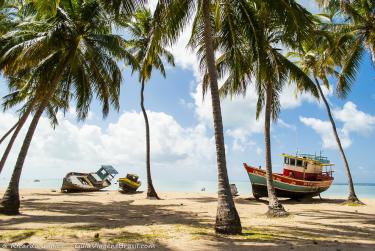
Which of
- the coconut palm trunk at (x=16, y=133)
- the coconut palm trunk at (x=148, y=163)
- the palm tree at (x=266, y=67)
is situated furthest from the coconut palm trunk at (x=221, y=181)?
the coconut palm trunk at (x=148, y=163)

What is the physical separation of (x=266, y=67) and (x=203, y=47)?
2678 millimetres

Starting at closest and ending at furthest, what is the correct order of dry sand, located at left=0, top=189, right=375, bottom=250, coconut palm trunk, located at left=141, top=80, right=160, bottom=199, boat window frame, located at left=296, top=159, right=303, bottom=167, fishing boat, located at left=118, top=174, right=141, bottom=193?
1. dry sand, located at left=0, top=189, right=375, bottom=250
2. coconut palm trunk, located at left=141, top=80, right=160, bottom=199
3. boat window frame, located at left=296, top=159, right=303, bottom=167
4. fishing boat, located at left=118, top=174, right=141, bottom=193

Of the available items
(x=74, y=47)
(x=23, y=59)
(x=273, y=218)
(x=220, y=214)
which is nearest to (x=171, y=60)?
(x=74, y=47)

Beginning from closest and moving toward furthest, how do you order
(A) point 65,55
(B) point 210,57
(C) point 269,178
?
(B) point 210,57
(C) point 269,178
(A) point 65,55

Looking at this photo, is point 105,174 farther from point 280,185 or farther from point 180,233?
point 180,233

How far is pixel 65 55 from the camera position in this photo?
15.8m

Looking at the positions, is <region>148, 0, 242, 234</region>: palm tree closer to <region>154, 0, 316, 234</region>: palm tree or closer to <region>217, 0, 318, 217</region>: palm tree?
<region>154, 0, 316, 234</region>: palm tree

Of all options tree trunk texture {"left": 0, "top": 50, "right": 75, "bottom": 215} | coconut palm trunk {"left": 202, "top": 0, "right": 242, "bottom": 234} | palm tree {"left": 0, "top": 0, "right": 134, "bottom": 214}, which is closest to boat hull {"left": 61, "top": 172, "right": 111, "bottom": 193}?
palm tree {"left": 0, "top": 0, "right": 134, "bottom": 214}

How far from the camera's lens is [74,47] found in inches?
616

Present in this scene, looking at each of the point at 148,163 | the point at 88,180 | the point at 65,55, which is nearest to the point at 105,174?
the point at 88,180

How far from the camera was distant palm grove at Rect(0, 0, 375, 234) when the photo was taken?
10.6 m

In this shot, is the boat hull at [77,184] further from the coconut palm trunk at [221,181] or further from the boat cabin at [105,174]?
the coconut palm trunk at [221,181]

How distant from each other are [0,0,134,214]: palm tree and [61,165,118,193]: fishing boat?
1275 centimetres

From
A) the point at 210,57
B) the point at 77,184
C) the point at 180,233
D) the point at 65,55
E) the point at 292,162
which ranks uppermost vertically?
the point at 65,55
